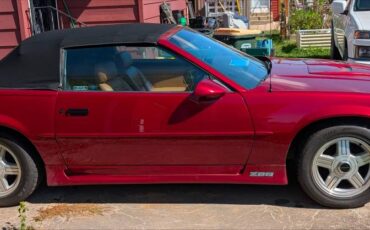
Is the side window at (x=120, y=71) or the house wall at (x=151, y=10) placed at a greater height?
the house wall at (x=151, y=10)

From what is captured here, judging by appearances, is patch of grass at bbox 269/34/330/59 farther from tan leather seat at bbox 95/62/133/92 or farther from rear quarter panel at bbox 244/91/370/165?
tan leather seat at bbox 95/62/133/92

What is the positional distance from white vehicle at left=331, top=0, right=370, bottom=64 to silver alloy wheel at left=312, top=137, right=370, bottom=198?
319 centimetres

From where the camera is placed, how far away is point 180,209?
4156 millimetres

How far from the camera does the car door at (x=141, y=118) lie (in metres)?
3.88

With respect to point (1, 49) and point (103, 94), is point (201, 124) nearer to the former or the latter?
point (103, 94)

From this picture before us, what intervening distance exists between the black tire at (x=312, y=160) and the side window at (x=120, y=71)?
1046mm

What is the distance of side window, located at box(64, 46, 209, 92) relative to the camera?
13.3 ft

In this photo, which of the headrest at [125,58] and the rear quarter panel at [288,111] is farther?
the headrest at [125,58]

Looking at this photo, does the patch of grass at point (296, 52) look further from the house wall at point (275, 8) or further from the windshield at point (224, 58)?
the windshield at point (224, 58)

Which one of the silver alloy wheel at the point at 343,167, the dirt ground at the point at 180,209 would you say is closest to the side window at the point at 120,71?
the dirt ground at the point at 180,209

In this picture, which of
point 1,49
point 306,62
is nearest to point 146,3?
point 1,49

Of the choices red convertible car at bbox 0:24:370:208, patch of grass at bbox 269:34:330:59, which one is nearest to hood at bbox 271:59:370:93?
red convertible car at bbox 0:24:370:208

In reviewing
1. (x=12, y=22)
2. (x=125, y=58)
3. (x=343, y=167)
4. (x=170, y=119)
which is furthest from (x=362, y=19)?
(x=12, y=22)

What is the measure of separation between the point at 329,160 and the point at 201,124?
102cm
